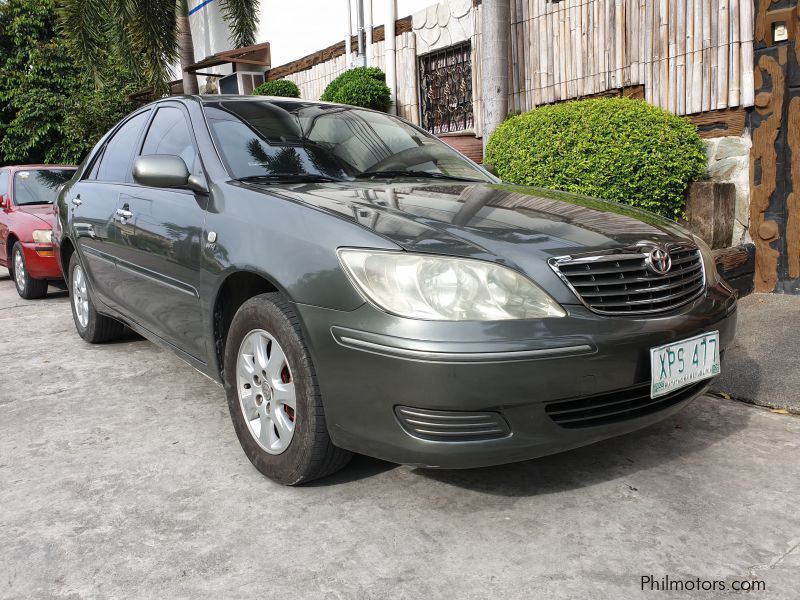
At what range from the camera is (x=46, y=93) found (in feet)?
54.9

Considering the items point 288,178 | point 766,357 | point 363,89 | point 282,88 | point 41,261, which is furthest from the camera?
point 282,88

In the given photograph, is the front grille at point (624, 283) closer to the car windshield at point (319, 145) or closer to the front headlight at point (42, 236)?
the car windshield at point (319, 145)

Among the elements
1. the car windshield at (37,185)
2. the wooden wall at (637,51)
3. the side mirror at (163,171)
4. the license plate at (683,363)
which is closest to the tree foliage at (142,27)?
the car windshield at (37,185)

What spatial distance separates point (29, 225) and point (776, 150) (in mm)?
7066

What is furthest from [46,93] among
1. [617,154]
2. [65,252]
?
[617,154]

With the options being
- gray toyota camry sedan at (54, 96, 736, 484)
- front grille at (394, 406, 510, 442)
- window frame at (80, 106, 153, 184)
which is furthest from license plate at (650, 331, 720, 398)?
window frame at (80, 106, 153, 184)

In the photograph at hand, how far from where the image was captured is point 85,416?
11.3 feet

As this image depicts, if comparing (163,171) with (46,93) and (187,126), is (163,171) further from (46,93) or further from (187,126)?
(46,93)

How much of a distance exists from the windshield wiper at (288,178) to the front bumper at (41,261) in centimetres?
486

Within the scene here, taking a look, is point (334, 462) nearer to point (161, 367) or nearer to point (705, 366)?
point (705, 366)

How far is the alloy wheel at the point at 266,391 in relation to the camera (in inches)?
99.4

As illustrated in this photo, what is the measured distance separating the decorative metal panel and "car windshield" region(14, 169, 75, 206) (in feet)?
15.7

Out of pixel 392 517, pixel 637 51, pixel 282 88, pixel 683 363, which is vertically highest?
pixel 282 88

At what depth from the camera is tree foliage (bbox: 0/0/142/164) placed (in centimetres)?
1581
